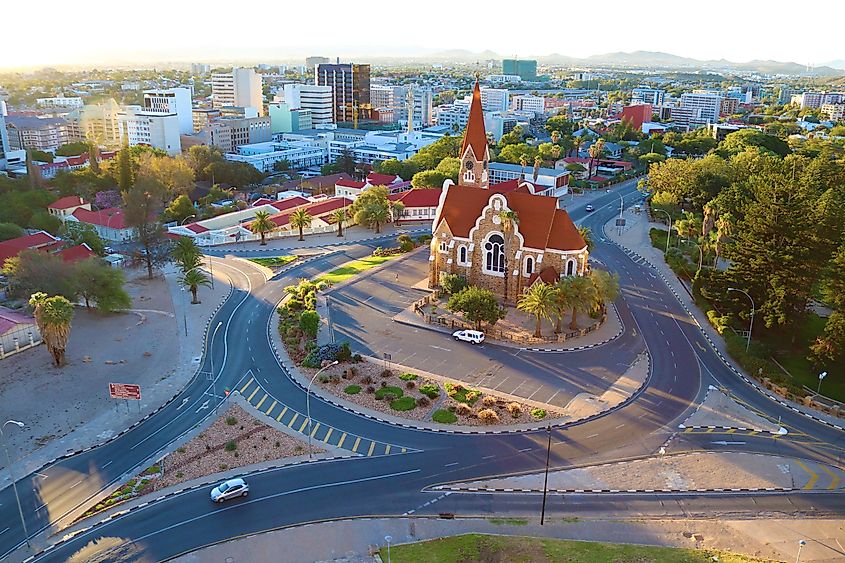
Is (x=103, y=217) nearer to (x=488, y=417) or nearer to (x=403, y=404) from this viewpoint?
(x=403, y=404)

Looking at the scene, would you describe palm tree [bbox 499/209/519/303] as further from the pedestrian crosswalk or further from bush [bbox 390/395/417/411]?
the pedestrian crosswalk

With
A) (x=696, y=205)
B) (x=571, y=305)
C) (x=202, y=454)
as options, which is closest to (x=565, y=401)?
(x=571, y=305)

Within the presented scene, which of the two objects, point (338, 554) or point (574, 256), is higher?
point (574, 256)

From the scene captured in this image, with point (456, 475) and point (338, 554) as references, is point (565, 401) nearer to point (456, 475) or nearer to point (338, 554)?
point (456, 475)

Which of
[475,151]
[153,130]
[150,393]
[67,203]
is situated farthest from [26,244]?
[153,130]

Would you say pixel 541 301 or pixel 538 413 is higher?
pixel 541 301

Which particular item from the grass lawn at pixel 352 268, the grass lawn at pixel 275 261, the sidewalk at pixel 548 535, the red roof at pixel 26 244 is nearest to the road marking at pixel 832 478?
the sidewalk at pixel 548 535

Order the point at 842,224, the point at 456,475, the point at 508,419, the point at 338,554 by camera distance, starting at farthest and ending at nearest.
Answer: the point at 842,224, the point at 508,419, the point at 456,475, the point at 338,554
